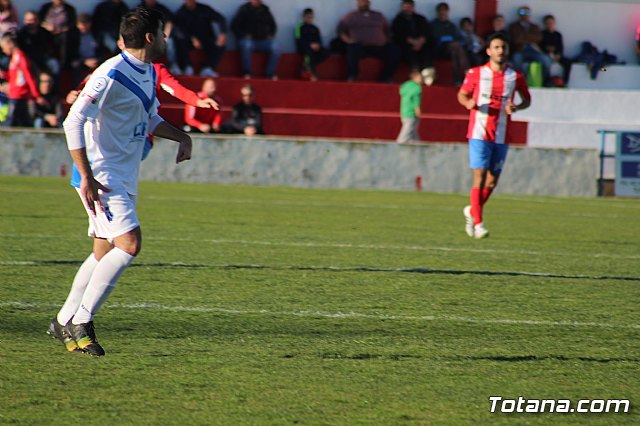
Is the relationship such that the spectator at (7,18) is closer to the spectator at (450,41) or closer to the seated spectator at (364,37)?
the seated spectator at (364,37)

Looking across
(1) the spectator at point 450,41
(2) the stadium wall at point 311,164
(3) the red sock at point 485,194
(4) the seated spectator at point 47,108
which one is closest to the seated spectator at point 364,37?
(1) the spectator at point 450,41

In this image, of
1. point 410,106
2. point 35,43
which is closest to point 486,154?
point 410,106

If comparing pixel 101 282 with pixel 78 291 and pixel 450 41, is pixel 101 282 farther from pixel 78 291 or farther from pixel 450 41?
pixel 450 41

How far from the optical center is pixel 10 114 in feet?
66.2

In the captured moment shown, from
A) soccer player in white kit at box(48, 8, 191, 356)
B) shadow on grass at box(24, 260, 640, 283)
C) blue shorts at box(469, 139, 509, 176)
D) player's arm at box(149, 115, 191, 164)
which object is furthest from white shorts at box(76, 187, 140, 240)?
blue shorts at box(469, 139, 509, 176)

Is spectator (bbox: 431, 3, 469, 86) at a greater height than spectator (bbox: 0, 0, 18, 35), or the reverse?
spectator (bbox: 0, 0, 18, 35)

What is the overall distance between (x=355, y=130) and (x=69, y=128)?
18695mm

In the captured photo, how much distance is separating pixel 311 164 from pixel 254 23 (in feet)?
19.0

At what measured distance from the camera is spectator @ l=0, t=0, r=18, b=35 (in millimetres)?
21375

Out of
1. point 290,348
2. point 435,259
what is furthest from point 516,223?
point 290,348

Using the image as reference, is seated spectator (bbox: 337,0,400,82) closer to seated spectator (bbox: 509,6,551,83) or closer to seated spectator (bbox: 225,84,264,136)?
seated spectator (bbox: 509,6,551,83)

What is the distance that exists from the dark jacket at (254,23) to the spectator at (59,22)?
346cm

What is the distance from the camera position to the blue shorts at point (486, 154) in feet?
38.1

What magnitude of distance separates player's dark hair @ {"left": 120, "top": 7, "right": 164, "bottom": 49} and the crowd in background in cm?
1503
